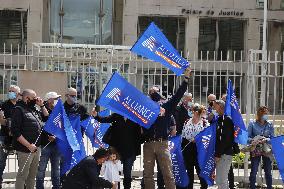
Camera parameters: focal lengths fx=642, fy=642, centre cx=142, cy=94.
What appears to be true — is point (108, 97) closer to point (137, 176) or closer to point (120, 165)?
point (120, 165)

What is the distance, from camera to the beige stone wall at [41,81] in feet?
46.0

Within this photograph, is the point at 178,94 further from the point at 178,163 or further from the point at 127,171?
the point at 127,171

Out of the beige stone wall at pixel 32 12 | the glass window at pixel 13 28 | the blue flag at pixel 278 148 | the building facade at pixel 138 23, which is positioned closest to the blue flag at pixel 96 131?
→ the blue flag at pixel 278 148

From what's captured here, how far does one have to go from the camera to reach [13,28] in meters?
32.3

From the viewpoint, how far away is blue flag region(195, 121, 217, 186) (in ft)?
39.4

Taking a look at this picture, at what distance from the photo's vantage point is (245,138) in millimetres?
12484

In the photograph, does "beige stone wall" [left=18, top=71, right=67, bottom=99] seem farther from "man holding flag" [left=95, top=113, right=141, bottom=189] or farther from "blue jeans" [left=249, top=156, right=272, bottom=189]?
"blue jeans" [left=249, top=156, right=272, bottom=189]

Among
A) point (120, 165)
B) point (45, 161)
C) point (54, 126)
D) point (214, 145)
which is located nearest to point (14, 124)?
point (54, 126)

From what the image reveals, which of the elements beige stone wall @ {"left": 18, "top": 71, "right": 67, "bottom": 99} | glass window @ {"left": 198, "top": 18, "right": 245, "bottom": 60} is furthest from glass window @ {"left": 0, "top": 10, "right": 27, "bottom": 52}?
beige stone wall @ {"left": 18, "top": 71, "right": 67, "bottom": 99}

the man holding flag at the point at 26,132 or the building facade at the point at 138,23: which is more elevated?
the building facade at the point at 138,23

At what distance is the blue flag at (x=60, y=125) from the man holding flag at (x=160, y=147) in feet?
4.27

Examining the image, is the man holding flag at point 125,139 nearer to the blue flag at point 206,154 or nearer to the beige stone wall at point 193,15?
the blue flag at point 206,154

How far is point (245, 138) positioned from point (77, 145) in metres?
3.39

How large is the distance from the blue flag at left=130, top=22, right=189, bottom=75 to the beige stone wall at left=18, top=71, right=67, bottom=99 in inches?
131
